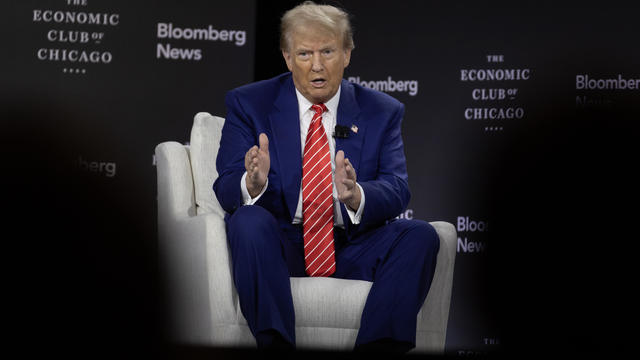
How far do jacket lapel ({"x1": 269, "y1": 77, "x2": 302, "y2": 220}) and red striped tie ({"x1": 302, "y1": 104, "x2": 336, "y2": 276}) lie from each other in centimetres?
3

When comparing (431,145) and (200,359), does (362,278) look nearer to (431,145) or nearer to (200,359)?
(200,359)

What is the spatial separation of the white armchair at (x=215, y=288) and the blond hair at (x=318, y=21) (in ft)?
1.90

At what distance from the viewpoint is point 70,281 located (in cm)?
356

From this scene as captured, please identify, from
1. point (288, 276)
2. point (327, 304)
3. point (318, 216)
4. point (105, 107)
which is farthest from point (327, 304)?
point (105, 107)

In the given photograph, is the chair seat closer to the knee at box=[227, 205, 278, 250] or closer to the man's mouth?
the knee at box=[227, 205, 278, 250]

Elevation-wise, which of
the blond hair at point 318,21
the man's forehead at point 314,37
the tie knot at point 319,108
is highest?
the blond hair at point 318,21

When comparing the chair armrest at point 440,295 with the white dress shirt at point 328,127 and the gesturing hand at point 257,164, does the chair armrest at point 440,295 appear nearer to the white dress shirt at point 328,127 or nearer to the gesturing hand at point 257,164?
the white dress shirt at point 328,127

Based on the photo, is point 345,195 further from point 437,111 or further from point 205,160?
point 437,111

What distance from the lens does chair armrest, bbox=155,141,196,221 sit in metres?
2.84

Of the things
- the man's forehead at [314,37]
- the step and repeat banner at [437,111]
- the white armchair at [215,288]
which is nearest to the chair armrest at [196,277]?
the white armchair at [215,288]

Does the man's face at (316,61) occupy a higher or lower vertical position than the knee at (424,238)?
higher

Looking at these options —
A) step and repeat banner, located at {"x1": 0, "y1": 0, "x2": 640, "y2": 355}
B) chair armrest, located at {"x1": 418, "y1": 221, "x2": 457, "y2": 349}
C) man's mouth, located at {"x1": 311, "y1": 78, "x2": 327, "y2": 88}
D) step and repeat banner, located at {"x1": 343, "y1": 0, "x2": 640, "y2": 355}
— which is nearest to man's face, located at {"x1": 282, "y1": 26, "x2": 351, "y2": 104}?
man's mouth, located at {"x1": 311, "y1": 78, "x2": 327, "y2": 88}

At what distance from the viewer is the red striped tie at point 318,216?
2641mm

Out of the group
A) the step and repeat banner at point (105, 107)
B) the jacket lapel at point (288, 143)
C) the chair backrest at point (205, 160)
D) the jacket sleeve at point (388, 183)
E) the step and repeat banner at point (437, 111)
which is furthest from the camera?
the step and repeat banner at point (437, 111)
